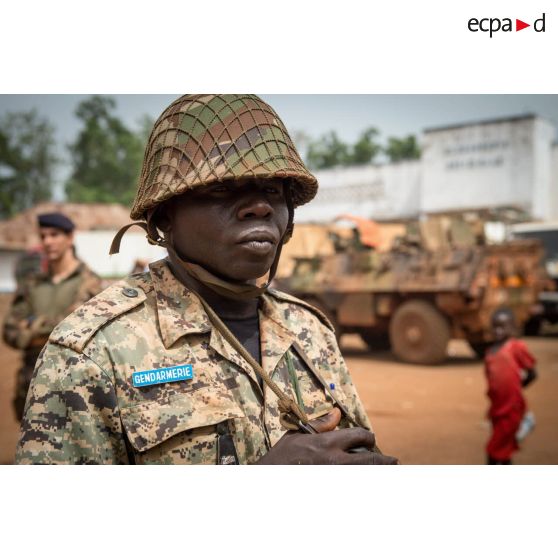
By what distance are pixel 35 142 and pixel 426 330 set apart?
23.1 feet

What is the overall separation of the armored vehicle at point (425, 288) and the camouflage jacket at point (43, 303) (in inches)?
255

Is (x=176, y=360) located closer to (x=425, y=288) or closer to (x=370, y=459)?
(x=370, y=459)

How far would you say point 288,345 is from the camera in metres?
1.70

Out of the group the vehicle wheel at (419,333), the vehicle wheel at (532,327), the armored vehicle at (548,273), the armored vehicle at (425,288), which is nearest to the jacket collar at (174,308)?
the armored vehicle at (425,288)

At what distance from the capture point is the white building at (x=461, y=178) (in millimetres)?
5684

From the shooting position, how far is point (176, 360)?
1.51 meters

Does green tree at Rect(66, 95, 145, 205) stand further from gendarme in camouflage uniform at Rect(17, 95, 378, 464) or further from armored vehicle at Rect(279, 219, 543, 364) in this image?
armored vehicle at Rect(279, 219, 543, 364)

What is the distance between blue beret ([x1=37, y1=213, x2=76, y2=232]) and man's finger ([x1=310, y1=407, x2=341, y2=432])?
8.76ft

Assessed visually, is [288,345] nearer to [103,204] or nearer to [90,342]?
[90,342]

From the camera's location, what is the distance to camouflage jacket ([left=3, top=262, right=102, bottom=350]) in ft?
12.7

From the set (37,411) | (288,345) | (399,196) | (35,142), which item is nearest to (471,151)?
(399,196)

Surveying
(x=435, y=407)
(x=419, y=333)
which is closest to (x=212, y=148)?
(x=435, y=407)

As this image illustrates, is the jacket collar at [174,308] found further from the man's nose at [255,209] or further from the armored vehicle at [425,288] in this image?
the armored vehicle at [425,288]

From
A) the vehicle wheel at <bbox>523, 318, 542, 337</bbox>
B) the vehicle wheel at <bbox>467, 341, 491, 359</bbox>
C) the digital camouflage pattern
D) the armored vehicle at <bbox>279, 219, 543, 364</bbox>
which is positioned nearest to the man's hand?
the digital camouflage pattern
